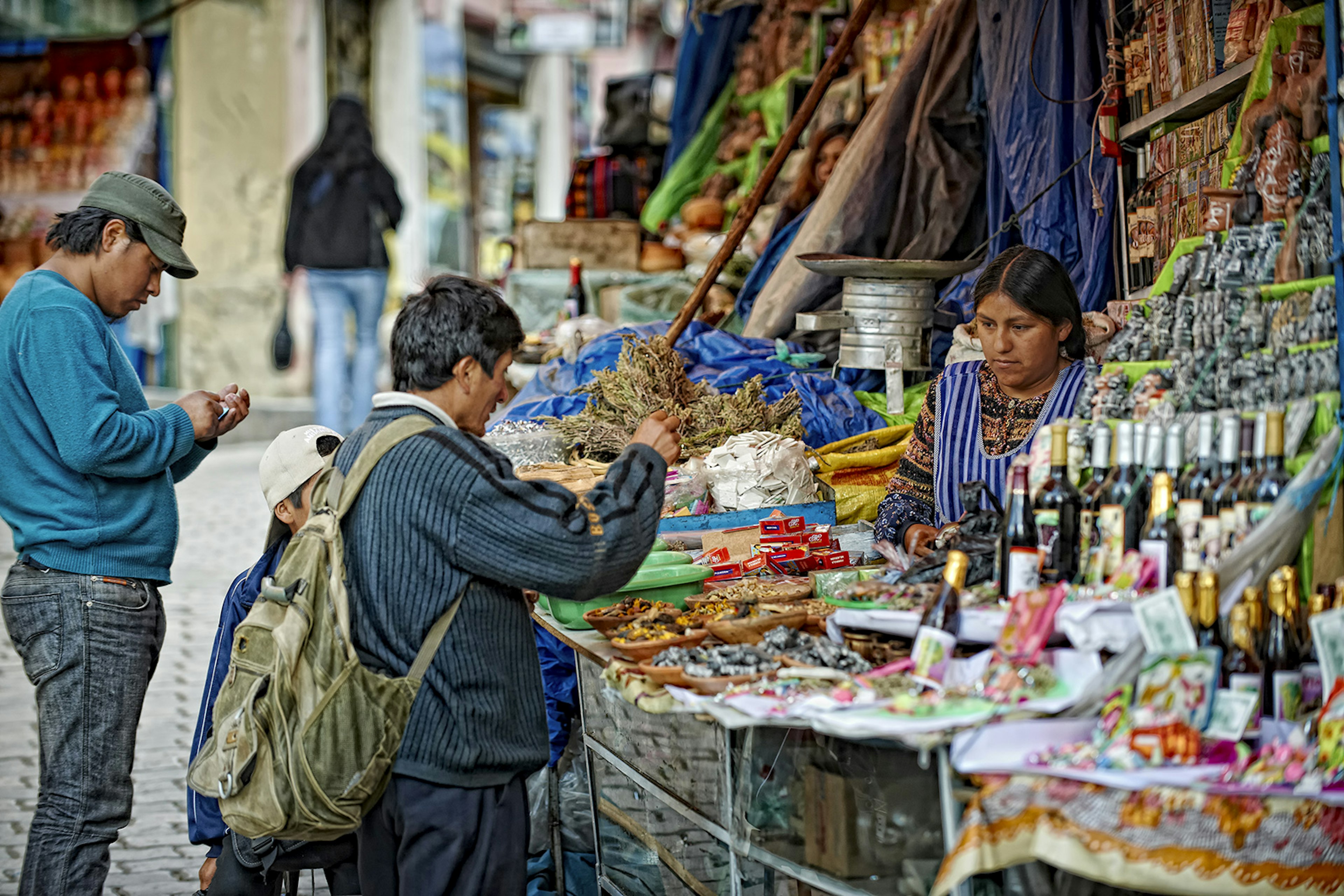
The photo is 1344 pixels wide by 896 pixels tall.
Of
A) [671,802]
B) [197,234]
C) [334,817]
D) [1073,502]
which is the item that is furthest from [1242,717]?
[197,234]

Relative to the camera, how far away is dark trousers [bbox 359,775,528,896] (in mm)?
2383

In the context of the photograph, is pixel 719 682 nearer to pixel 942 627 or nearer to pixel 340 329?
pixel 942 627

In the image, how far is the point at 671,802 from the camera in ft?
9.32

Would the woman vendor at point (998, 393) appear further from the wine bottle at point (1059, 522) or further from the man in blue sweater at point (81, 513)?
the man in blue sweater at point (81, 513)

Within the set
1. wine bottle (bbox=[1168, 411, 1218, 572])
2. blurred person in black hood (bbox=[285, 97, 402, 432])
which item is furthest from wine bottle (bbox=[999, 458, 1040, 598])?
blurred person in black hood (bbox=[285, 97, 402, 432])

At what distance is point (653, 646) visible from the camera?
2625 mm

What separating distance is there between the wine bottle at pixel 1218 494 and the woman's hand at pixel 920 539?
3.11ft

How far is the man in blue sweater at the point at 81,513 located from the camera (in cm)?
301

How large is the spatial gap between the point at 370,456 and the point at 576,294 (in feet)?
16.2

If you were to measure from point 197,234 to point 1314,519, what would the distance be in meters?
13.4

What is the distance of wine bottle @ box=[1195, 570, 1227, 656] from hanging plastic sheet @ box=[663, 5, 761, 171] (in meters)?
7.19

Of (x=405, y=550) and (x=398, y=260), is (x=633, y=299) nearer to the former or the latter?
(x=405, y=550)

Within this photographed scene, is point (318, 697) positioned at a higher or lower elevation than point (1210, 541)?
lower

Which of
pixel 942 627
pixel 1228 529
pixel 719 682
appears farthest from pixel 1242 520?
pixel 719 682
